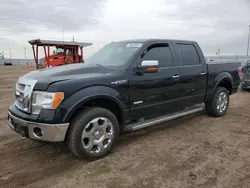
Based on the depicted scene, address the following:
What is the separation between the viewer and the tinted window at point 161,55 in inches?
168

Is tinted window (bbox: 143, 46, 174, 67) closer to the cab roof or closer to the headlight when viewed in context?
the headlight

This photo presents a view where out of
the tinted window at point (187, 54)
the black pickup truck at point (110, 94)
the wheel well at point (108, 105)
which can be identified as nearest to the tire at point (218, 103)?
the black pickup truck at point (110, 94)

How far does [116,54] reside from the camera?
433 cm

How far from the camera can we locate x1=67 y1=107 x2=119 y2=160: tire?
126 inches

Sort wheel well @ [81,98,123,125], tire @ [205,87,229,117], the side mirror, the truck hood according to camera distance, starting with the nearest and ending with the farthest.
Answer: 1. the truck hood
2. wheel well @ [81,98,123,125]
3. the side mirror
4. tire @ [205,87,229,117]

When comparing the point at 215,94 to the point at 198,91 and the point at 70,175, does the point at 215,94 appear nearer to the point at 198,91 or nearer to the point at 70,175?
the point at 198,91

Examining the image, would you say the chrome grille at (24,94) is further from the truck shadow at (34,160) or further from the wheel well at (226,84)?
the wheel well at (226,84)

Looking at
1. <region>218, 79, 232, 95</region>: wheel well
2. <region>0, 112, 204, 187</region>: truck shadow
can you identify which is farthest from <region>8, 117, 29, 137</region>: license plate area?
<region>218, 79, 232, 95</region>: wheel well

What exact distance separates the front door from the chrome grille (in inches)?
61.9

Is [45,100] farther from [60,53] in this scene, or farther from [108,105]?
[60,53]

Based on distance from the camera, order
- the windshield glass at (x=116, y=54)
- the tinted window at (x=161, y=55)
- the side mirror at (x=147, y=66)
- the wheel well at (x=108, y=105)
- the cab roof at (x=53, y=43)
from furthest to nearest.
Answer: the cab roof at (x=53, y=43) < the tinted window at (x=161, y=55) < the windshield glass at (x=116, y=54) < the side mirror at (x=147, y=66) < the wheel well at (x=108, y=105)

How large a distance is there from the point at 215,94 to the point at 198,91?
77cm

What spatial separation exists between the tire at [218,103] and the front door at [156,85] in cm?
154

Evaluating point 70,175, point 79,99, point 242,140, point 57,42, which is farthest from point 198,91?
point 57,42
